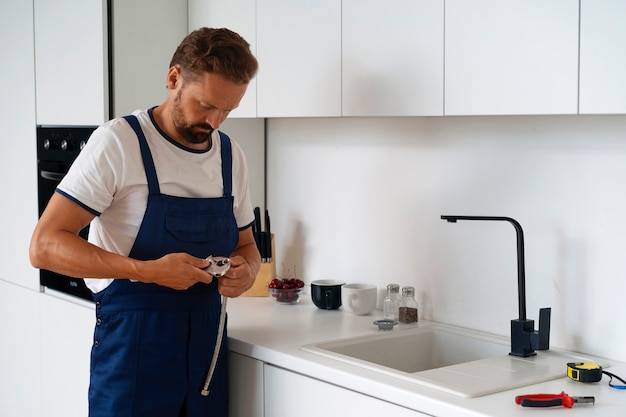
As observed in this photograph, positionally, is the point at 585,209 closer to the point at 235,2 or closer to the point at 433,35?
the point at 433,35

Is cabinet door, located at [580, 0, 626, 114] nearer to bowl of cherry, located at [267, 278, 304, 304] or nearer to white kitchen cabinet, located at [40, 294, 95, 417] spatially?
bowl of cherry, located at [267, 278, 304, 304]

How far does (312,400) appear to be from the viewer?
6.95 ft

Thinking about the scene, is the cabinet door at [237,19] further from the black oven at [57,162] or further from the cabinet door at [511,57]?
the cabinet door at [511,57]

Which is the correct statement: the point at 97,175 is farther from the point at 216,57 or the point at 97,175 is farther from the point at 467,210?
the point at 467,210

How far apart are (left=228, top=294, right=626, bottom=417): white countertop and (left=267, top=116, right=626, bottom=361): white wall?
183 millimetres

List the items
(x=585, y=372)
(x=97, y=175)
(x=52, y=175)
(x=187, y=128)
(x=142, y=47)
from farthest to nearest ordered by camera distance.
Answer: (x=52, y=175) → (x=142, y=47) → (x=187, y=128) → (x=97, y=175) → (x=585, y=372)

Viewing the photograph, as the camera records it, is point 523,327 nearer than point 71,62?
Yes

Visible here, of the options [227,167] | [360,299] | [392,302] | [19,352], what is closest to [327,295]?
[360,299]

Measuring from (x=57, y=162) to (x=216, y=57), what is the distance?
1241 mm

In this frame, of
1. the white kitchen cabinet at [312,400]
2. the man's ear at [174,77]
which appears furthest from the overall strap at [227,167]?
the white kitchen cabinet at [312,400]

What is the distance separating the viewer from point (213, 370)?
2227 millimetres

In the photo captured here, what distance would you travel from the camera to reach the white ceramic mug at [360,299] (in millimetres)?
2678

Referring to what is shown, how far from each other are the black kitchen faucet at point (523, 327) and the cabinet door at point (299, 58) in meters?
0.64

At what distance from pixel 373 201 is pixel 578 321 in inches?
32.4
